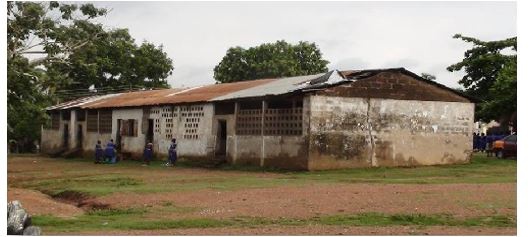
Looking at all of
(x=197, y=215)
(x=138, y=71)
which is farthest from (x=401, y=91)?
(x=138, y=71)

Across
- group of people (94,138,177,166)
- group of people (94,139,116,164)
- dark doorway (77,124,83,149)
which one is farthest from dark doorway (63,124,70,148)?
group of people (94,139,116,164)

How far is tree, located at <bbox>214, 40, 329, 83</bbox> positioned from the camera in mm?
55875

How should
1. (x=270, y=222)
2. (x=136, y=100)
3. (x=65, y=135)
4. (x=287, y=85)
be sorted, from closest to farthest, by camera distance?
(x=270, y=222) → (x=287, y=85) → (x=136, y=100) → (x=65, y=135)

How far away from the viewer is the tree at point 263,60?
55875mm

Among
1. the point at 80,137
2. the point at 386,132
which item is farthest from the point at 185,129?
the point at 80,137

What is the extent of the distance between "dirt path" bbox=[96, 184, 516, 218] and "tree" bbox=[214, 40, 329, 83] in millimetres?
39828

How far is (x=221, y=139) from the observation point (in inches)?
1035

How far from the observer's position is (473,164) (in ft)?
81.3

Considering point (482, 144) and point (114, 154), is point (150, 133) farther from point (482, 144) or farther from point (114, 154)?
point (482, 144)

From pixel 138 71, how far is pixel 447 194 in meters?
38.6

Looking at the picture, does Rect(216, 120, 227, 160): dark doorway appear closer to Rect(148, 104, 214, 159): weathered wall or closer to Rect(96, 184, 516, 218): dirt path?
Rect(148, 104, 214, 159): weathered wall

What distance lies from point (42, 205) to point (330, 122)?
1078cm

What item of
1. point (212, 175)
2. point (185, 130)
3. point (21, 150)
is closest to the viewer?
point (212, 175)

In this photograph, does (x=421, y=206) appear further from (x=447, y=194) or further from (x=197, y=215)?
(x=197, y=215)
